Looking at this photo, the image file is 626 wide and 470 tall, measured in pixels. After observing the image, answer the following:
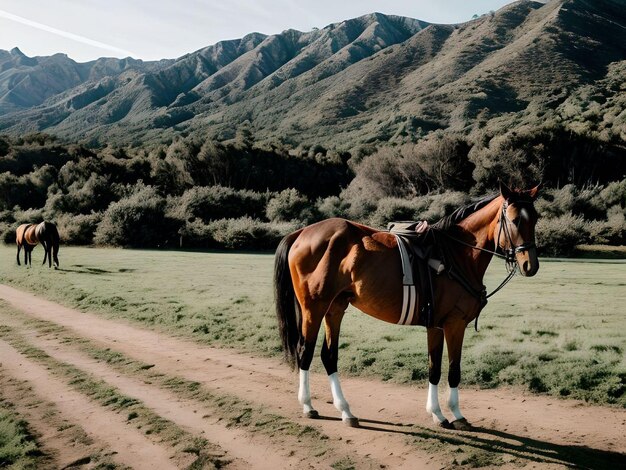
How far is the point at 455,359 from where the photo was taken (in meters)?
5.23

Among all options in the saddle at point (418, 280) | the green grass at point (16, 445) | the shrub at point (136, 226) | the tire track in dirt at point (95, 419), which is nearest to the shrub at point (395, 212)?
the shrub at point (136, 226)

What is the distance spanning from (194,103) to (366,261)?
556 ft

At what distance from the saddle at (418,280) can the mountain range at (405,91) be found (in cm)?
5102

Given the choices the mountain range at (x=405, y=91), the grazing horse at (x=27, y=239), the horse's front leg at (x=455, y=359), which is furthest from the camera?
the mountain range at (x=405, y=91)

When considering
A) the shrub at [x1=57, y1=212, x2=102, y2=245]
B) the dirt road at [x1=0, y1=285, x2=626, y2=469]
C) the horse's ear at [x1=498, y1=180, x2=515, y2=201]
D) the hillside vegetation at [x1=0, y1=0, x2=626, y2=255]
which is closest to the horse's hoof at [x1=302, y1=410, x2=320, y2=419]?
the dirt road at [x1=0, y1=285, x2=626, y2=469]

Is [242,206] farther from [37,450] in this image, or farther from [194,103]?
[194,103]

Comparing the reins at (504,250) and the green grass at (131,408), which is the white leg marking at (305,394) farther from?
the reins at (504,250)

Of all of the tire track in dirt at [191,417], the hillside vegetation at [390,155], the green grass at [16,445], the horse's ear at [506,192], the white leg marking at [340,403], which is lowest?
the tire track in dirt at [191,417]

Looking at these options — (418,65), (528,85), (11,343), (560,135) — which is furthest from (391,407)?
(418,65)

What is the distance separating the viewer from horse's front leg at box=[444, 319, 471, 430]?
514cm

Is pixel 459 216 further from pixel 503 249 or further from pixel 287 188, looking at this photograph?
pixel 287 188

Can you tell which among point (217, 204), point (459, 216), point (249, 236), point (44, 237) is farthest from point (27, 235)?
point (459, 216)

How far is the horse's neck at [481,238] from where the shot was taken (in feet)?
17.4

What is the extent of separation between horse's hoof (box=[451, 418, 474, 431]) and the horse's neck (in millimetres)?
1562
